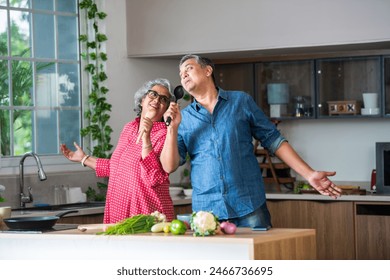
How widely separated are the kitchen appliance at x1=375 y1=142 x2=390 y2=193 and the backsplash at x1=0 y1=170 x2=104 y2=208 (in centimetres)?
211

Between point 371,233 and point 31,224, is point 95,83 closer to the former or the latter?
point 371,233

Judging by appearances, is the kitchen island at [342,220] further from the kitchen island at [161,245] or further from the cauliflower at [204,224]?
the cauliflower at [204,224]

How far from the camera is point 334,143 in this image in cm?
752

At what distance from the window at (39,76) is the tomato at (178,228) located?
2819 millimetres

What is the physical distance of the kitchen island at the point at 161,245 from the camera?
144 inches

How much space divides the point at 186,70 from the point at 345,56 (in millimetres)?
3133

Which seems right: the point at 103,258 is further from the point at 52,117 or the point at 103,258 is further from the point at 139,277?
the point at 52,117

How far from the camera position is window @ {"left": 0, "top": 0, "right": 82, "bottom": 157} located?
6.46 meters

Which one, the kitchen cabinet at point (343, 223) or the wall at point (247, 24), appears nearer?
the wall at point (247, 24)

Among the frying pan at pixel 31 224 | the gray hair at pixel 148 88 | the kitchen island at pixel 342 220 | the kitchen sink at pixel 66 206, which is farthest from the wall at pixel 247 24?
the frying pan at pixel 31 224

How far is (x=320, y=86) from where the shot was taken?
7.26 metres

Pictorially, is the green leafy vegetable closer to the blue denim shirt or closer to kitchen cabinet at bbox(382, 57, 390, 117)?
the blue denim shirt

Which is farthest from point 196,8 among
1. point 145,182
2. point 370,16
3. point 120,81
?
point 145,182

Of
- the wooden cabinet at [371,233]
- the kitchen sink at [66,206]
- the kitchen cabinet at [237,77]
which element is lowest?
the wooden cabinet at [371,233]
